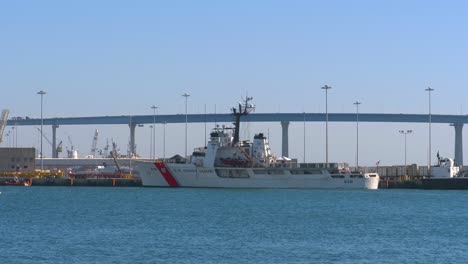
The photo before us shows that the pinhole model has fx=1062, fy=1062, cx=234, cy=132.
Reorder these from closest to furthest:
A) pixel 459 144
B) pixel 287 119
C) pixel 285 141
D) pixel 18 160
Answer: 1. pixel 18 160
2. pixel 459 144
3. pixel 285 141
4. pixel 287 119

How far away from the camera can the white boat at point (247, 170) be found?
94.7 metres

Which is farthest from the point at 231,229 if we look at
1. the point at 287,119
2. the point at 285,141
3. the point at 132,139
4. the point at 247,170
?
the point at 132,139

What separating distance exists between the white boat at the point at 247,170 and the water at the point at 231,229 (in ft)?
41.5

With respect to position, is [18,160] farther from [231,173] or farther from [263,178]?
[263,178]

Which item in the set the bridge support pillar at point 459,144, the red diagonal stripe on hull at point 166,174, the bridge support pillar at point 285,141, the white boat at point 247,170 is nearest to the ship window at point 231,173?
the white boat at point 247,170

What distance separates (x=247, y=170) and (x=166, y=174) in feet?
24.7

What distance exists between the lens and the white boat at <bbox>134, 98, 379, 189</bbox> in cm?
9469

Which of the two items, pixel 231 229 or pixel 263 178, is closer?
pixel 231 229

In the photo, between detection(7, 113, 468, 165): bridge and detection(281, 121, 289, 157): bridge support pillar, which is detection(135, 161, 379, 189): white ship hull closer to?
detection(7, 113, 468, 165): bridge

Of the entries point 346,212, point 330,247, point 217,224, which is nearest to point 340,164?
point 346,212

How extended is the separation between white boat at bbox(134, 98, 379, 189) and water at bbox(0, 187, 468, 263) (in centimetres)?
1266

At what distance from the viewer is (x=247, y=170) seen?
94.6 meters

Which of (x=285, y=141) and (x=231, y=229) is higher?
(x=285, y=141)

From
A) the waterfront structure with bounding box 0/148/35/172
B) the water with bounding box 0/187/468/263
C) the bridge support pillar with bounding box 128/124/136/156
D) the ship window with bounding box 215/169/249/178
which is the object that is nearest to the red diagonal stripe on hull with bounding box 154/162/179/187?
the ship window with bounding box 215/169/249/178
